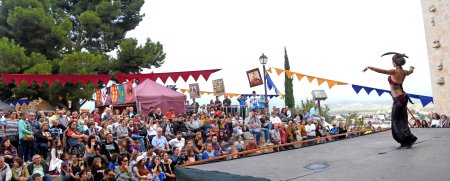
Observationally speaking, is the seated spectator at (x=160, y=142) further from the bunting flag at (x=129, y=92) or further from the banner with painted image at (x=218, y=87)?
the banner with painted image at (x=218, y=87)

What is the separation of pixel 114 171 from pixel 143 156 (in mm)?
962

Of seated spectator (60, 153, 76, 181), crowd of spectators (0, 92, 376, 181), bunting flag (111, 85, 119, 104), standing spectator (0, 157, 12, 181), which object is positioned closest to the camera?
standing spectator (0, 157, 12, 181)

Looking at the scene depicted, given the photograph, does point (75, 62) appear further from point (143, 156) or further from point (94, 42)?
point (143, 156)

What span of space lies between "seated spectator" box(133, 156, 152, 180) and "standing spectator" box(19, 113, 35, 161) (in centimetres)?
251

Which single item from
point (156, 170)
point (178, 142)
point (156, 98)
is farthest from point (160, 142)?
point (156, 98)

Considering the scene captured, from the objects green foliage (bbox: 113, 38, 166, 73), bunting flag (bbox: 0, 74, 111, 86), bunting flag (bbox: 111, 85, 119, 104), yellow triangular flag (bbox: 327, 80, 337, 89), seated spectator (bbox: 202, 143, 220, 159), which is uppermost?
green foliage (bbox: 113, 38, 166, 73)

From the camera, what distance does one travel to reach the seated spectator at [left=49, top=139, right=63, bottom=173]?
334 inches

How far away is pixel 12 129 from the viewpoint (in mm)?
9227

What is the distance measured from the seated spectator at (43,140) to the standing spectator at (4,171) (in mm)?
1449

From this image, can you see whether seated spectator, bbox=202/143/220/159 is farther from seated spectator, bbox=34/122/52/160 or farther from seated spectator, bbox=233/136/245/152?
seated spectator, bbox=34/122/52/160

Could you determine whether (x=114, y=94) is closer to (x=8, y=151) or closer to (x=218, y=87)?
(x=218, y=87)

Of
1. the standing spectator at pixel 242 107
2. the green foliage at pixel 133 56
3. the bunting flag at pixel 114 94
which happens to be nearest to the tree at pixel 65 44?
the green foliage at pixel 133 56

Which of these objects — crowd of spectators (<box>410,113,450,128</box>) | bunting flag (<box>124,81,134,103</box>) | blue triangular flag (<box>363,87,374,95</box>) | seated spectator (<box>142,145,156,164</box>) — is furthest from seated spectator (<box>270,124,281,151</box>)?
bunting flag (<box>124,81,134,103</box>)

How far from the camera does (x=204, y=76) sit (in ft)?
40.2
